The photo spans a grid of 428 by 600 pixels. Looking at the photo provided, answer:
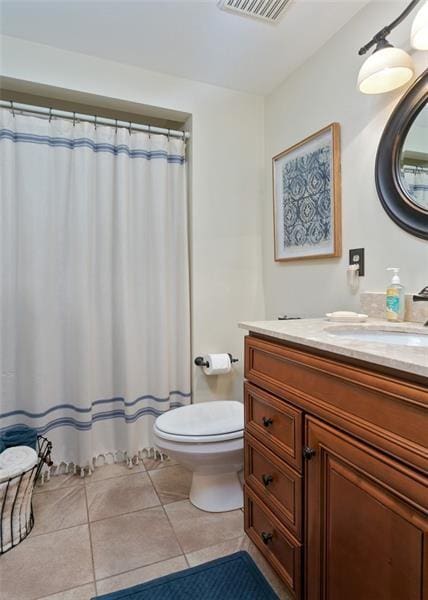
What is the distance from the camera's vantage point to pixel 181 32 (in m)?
1.67

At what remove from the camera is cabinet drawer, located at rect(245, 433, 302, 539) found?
1034 mm

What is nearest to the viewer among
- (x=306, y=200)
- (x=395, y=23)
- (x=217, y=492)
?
(x=395, y=23)

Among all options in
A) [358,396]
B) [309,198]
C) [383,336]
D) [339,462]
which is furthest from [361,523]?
[309,198]

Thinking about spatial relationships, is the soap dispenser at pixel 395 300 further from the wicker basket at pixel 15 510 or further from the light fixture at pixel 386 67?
the wicker basket at pixel 15 510

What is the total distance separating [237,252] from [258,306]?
38 cm

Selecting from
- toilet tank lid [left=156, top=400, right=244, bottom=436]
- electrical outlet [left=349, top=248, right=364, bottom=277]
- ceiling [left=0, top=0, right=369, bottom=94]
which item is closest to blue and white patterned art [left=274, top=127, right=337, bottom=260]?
electrical outlet [left=349, top=248, right=364, bottom=277]

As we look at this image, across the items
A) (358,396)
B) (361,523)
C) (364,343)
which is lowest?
(361,523)

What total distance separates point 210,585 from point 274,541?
0.29m

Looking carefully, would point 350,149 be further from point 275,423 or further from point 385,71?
point 275,423

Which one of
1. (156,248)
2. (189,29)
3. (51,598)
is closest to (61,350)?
(156,248)

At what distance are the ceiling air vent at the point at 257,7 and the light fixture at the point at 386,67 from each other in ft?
1.47

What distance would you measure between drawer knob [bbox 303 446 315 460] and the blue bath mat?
1.90 feet

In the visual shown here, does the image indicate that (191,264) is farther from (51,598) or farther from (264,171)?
(51,598)

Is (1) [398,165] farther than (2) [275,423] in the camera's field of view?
Yes
